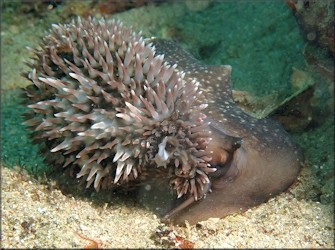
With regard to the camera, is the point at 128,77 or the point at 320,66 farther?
the point at 320,66

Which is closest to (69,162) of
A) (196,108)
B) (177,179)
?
(177,179)

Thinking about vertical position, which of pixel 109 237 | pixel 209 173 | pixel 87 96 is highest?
pixel 87 96

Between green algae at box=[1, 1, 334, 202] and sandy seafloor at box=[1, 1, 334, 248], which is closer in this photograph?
sandy seafloor at box=[1, 1, 334, 248]

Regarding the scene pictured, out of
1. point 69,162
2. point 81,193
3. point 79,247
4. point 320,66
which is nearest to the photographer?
point 79,247

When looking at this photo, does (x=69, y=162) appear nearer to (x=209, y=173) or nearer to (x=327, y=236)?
(x=209, y=173)

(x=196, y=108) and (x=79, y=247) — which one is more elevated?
(x=196, y=108)

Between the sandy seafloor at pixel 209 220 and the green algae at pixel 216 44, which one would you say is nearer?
the sandy seafloor at pixel 209 220

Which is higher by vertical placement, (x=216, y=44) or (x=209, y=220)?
(x=216, y=44)

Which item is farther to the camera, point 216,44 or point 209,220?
point 216,44
